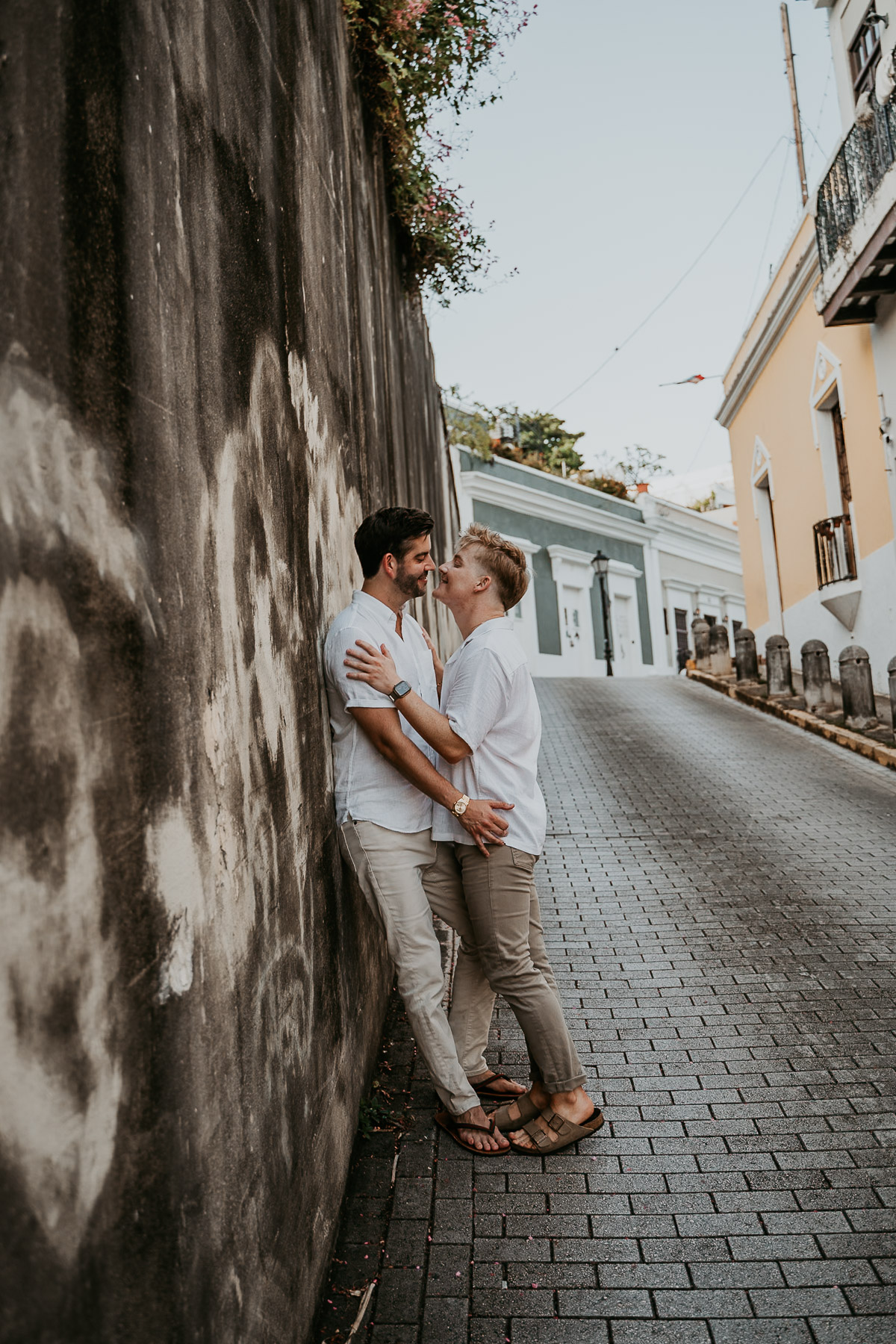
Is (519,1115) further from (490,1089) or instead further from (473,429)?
(473,429)

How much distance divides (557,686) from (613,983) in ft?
44.5

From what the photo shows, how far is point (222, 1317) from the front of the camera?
1.89 meters

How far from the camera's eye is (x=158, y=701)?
1729 millimetres

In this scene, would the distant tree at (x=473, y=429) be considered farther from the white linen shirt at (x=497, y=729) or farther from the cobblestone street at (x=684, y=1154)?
the white linen shirt at (x=497, y=729)

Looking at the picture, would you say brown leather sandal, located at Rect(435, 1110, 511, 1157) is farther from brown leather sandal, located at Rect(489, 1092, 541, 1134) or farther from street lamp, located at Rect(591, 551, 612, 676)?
street lamp, located at Rect(591, 551, 612, 676)

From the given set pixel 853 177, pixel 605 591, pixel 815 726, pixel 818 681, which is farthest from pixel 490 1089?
pixel 605 591

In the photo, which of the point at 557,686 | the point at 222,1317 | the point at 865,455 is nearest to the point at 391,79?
the point at 222,1317

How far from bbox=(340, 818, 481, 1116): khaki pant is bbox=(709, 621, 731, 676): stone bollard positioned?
15622 millimetres

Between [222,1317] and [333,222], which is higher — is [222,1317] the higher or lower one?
the lower one

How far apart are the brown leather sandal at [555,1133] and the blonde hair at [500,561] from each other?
1.76 m

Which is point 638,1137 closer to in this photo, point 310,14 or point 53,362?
point 53,362

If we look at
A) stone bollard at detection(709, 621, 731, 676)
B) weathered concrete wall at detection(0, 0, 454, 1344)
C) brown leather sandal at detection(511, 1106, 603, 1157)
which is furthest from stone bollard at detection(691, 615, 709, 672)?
weathered concrete wall at detection(0, 0, 454, 1344)

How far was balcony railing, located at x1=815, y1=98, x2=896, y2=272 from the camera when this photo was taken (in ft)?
37.7

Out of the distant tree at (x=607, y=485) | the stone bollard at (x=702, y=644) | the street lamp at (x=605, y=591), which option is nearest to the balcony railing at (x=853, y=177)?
the stone bollard at (x=702, y=644)
